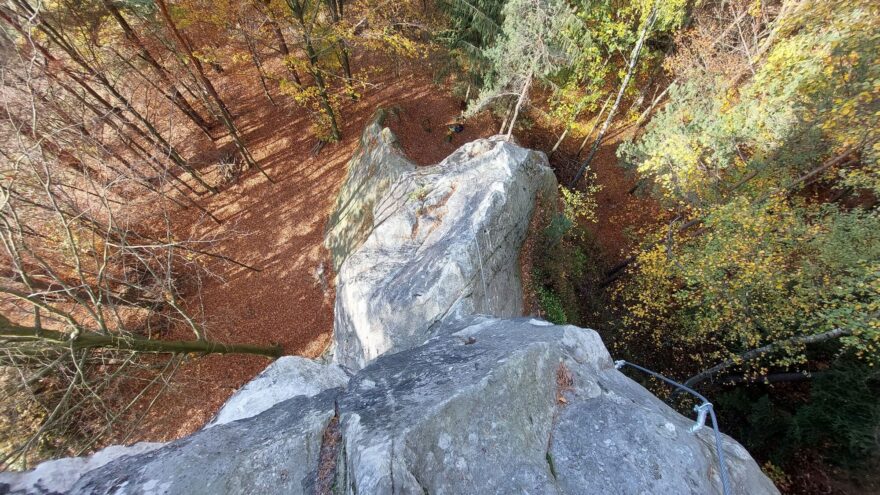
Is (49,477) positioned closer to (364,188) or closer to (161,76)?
(364,188)

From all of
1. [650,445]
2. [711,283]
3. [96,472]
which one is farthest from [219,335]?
[711,283]

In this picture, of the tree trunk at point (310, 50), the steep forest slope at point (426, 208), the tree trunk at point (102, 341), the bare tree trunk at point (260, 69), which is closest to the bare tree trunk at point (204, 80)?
the steep forest slope at point (426, 208)

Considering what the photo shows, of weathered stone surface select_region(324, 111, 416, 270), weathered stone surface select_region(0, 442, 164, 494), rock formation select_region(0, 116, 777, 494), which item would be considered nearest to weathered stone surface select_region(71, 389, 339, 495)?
rock formation select_region(0, 116, 777, 494)

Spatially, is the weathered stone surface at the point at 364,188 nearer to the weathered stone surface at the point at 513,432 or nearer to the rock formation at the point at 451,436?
the rock formation at the point at 451,436

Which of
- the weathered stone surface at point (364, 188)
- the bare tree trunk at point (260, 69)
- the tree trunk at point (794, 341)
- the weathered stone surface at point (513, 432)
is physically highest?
the bare tree trunk at point (260, 69)

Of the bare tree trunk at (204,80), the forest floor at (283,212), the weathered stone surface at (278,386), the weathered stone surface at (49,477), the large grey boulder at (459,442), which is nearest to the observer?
the weathered stone surface at (49,477)
